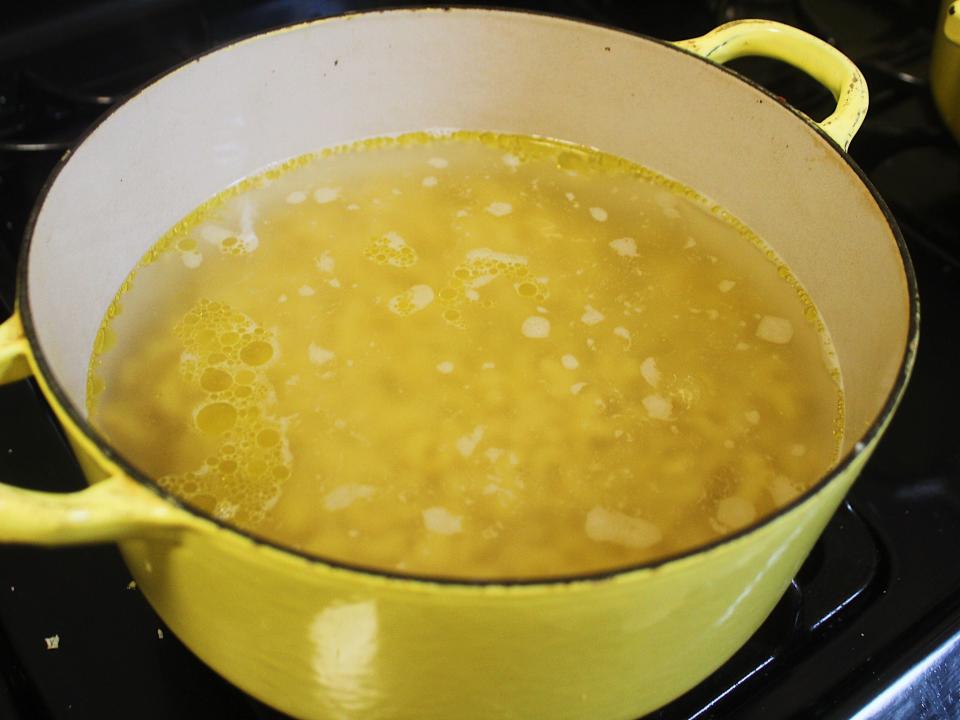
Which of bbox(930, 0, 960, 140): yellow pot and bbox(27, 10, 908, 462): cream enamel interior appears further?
bbox(930, 0, 960, 140): yellow pot

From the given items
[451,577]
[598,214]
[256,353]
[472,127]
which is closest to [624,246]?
[598,214]

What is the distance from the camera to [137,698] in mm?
538

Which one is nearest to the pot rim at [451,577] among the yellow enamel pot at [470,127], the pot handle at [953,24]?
the yellow enamel pot at [470,127]

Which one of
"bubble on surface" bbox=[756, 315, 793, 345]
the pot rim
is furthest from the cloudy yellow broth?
the pot rim

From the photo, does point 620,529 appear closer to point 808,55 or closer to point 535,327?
point 535,327

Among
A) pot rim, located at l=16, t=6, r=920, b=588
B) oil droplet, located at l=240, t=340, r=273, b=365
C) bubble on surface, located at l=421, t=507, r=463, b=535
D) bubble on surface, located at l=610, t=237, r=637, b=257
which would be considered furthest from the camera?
bubble on surface, located at l=610, t=237, r=637, b=257

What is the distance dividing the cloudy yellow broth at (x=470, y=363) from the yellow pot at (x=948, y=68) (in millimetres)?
228

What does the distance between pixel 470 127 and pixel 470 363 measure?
0.90 ft

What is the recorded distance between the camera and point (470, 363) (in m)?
0.66

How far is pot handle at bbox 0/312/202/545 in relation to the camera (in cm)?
37

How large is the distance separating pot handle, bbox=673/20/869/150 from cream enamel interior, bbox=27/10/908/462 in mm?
15

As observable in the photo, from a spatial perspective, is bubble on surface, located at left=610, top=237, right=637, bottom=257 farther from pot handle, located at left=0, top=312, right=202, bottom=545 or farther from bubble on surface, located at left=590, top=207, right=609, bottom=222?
pot handle, located at left=0, top=312, right=202, bottom=545

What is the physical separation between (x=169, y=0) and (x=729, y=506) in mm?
652

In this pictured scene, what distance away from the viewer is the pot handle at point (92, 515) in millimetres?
370
